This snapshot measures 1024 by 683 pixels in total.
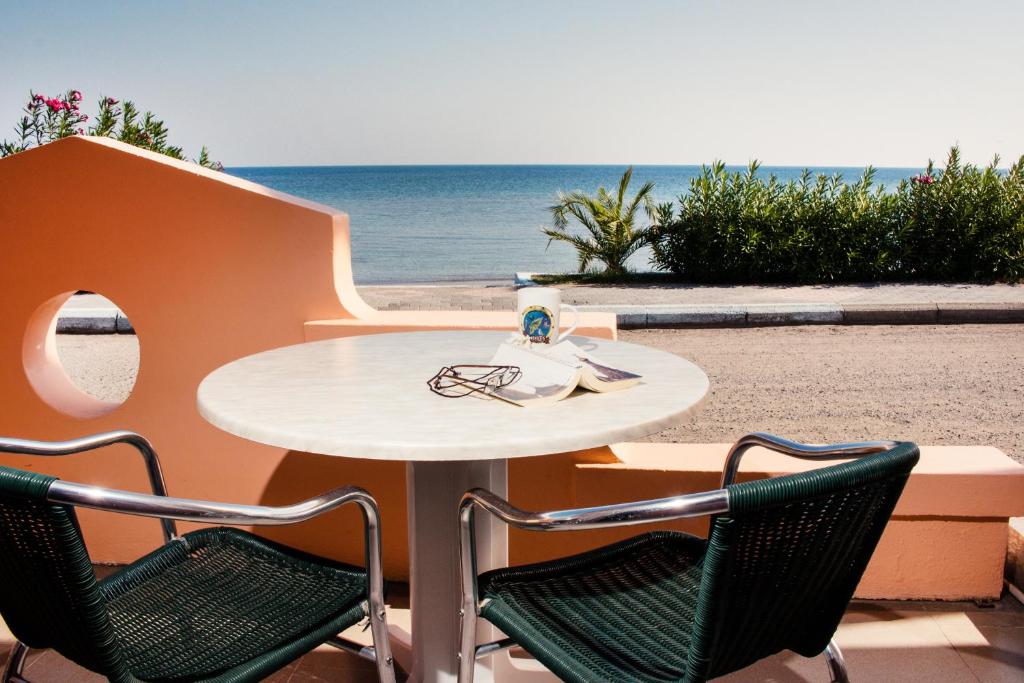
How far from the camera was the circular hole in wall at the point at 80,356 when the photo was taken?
9.12ft

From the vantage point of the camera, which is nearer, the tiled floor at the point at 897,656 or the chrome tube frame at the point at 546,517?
the chrome tube frame at the point at 546,517

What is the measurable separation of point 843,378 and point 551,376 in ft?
18.8

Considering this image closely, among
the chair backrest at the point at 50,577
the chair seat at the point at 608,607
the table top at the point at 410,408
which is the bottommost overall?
the chair seat at the point at 608,607

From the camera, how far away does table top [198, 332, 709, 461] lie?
4.34 feet

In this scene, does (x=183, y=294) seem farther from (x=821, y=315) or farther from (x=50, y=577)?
(x=821, y=315)

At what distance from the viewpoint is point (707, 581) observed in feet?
3.60

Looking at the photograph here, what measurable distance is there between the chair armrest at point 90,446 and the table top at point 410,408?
222 mm

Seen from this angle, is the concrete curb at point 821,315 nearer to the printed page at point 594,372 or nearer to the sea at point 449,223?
the sea at point 449,223

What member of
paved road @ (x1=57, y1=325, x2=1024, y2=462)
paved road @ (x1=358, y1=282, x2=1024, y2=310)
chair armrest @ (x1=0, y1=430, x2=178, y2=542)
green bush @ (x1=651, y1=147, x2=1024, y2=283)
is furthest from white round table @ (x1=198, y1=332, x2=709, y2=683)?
green bush @ (x1=651, y1=147, x2=1024, y2=283)

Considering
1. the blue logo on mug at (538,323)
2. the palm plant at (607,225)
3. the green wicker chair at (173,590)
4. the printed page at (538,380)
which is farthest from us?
the palm plant at (607,225)

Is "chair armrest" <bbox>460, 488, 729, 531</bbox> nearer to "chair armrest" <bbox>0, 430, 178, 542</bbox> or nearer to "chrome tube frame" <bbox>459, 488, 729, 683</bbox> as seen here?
"chrome tube frame" <bbox>459, 488, 729, 683</bbox>

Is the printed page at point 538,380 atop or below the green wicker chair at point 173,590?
atop

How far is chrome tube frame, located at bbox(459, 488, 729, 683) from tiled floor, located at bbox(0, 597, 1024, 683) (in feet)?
3.03

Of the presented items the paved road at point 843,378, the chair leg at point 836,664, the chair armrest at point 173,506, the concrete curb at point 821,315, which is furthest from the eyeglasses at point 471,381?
the concrete curb at point 821,315
